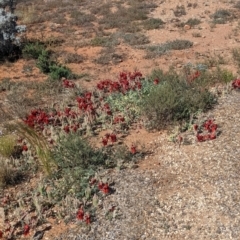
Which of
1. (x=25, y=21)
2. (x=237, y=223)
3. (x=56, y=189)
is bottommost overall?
(x=237, y=223)

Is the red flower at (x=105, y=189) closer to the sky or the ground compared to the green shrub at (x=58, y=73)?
closer to the ground

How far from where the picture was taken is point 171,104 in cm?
813

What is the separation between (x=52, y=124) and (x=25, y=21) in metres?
12.8

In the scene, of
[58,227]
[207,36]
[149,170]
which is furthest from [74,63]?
[58,227]

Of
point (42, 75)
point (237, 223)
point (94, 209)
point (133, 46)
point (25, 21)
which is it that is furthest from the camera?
point (25, 21)

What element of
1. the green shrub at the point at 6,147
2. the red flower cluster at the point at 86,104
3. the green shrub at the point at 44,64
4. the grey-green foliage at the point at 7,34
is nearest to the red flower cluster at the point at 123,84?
the red flower cluster at the point at 86,104

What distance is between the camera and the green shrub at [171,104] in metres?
8.18

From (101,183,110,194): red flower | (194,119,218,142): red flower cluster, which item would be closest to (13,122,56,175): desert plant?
(101,183,110,194): red flower

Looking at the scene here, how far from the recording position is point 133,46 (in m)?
15.8

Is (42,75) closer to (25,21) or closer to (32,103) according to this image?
(32,103)

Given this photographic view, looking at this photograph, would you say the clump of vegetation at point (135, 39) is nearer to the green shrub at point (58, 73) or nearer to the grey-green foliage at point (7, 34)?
the grey-green foliage at point (7, 34)

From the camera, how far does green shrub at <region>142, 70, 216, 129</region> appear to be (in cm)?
818

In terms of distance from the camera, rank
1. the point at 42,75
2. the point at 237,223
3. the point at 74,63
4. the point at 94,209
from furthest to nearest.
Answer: the point at 74,63 < the point at 42,75 < the point at 94,209 < the point at 237,223

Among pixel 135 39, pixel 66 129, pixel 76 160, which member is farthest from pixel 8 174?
pixel 135 39
